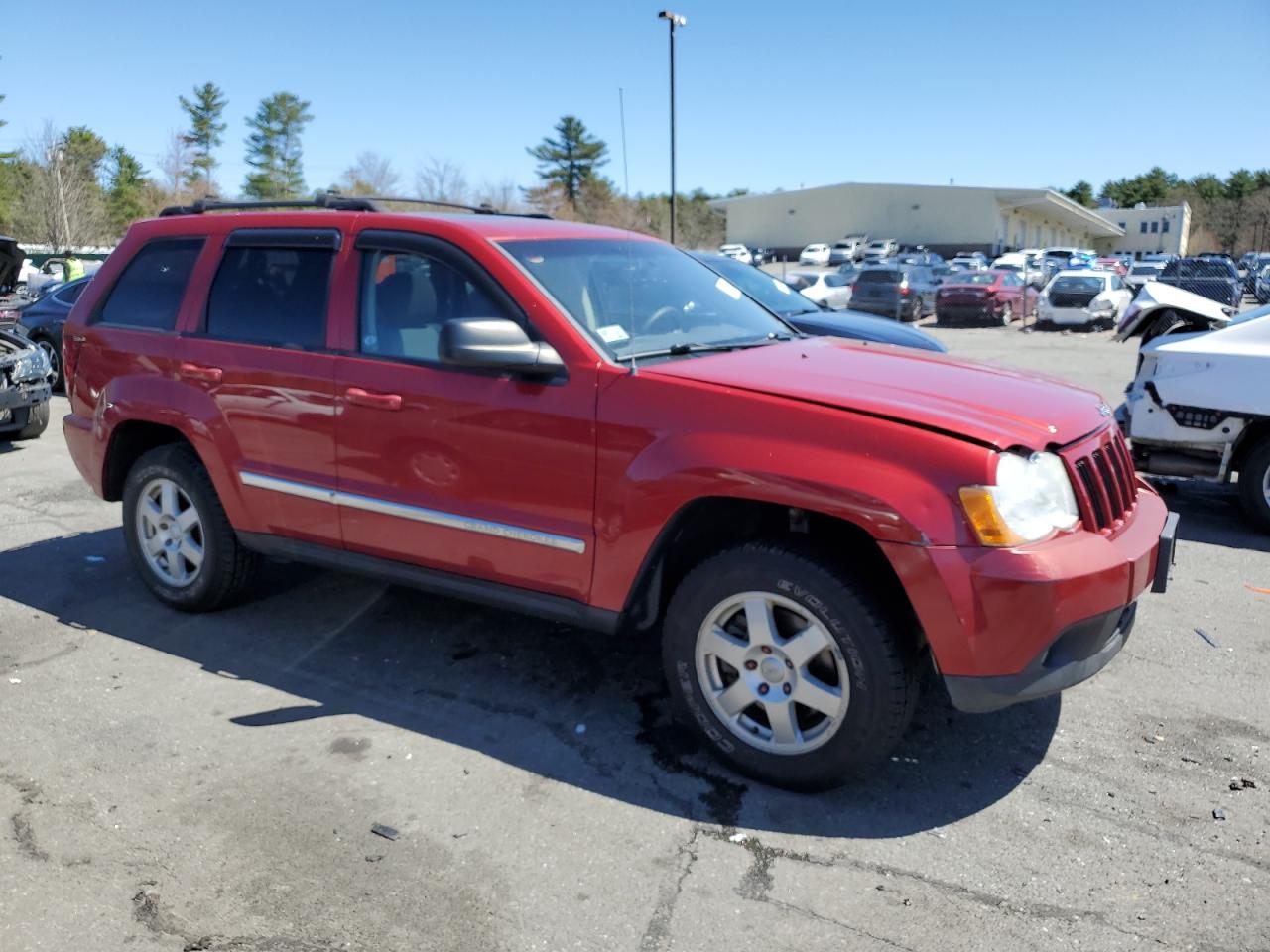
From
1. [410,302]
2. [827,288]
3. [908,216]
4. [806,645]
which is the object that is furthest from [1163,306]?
[908,216]

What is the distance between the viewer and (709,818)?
331 centimetres

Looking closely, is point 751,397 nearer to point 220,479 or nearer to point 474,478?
point 474,478

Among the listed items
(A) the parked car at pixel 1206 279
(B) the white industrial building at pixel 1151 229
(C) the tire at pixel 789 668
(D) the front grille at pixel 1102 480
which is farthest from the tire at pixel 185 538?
(B) the white industrial building at pixel 1151 229

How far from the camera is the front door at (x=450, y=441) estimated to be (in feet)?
12.0

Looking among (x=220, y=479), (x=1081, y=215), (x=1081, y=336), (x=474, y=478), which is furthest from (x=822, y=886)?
(x=1081, y=215)

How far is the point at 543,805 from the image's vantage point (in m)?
3.40

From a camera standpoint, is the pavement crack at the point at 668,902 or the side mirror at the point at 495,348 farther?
the side mirror at the point at 495,348

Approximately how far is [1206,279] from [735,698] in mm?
21481

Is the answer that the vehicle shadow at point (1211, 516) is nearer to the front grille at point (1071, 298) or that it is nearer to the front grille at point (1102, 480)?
the front grille at point (1102, 480)

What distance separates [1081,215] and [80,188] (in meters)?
63.1

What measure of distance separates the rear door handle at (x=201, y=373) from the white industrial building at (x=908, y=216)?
6727 centimetres

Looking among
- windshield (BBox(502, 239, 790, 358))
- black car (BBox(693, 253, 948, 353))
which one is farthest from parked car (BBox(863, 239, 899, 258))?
windshield (BBox(502, 239, 790, 358))

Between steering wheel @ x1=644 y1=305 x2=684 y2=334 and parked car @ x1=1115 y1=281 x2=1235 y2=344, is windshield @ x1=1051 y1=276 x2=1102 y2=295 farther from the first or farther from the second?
steering wheel @ x1=644 y1=305 x2=684 y2=334

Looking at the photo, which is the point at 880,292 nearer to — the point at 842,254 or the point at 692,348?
the point at 692,348
